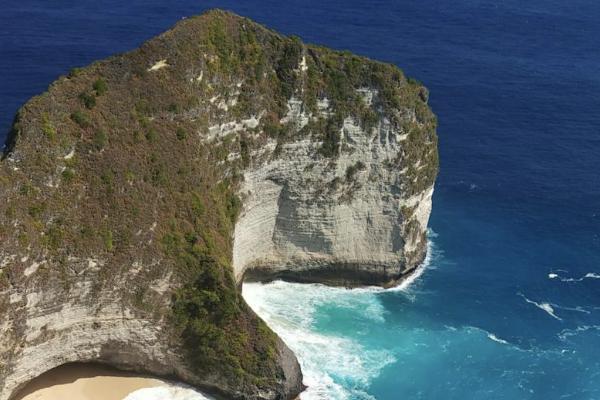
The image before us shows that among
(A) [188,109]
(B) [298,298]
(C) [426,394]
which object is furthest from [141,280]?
(C) [426,394]

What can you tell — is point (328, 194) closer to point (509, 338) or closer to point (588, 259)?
point (509, 338)

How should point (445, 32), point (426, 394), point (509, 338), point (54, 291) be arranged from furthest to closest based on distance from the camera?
point (445, 32)
point (509, 338)
point (426, 394)
point (54, 291)

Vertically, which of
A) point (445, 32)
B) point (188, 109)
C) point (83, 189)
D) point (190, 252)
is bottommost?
point (190, 252)

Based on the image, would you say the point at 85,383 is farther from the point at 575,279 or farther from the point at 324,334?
the point at 575,279

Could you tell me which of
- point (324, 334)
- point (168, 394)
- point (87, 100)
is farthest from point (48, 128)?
point (324, 334)

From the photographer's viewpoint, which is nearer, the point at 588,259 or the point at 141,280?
the point at 141,280

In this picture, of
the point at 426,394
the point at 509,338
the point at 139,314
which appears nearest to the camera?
the point at 139,314

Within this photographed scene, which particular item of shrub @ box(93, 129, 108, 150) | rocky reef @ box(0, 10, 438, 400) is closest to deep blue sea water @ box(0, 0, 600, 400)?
rocky reef @ box(0, 10, 438, 400)
